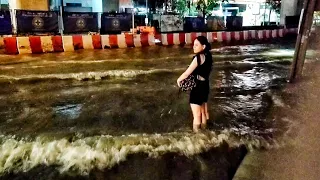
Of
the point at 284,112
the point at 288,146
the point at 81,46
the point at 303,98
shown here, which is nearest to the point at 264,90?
the point at 303,98

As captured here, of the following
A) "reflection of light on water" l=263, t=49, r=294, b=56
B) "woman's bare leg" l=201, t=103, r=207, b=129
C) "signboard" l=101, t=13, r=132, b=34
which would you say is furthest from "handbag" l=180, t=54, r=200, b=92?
"signboard" l=101, t=13, r=132, b=34

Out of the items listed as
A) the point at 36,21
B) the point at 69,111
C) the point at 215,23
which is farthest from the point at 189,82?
the point at 215,23

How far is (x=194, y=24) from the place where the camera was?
24.0m

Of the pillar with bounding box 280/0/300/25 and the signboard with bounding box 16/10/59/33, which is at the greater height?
the pillar with bounding box 280/0/300/25

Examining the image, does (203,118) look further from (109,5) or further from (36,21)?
(109,5)

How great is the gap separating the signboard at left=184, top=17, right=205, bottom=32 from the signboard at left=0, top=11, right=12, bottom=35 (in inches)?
486

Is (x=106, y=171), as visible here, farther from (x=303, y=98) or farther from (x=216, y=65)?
(x=216, y=65)

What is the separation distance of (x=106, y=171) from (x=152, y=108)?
3.02 metres

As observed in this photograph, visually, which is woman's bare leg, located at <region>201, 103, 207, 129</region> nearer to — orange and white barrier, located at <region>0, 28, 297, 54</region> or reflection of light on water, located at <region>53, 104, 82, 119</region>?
reflection of light on water, located at <region>53, 104, 82, 119</region>

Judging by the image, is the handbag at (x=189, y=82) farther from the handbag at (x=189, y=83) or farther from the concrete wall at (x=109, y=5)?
the concrete wall at (x=109, y=5)

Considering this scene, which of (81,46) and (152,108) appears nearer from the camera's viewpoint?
(152,108)

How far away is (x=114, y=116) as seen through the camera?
6855mm

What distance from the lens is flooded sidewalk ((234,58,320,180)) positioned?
4.05 metres

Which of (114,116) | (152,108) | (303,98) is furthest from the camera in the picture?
(303,98)
